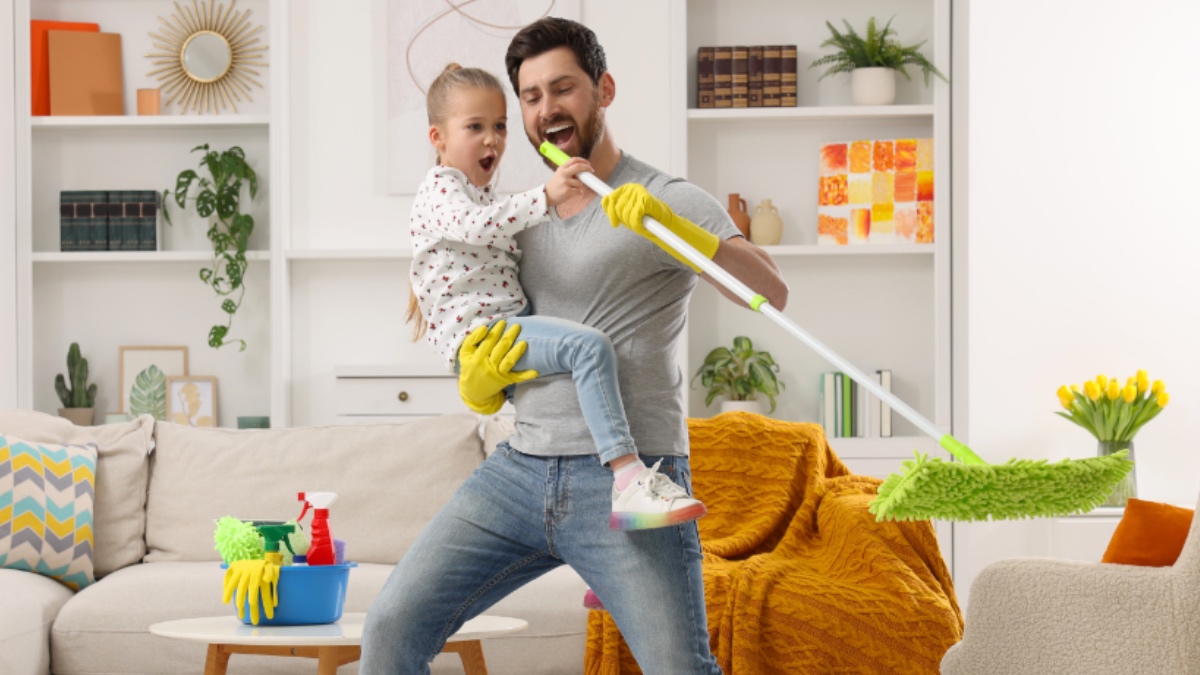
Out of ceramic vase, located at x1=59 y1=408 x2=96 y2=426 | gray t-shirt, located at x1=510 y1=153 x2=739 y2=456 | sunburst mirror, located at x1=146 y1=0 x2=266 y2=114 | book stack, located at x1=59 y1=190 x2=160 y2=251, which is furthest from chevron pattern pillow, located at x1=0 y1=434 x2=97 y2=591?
gray t-shirt, located at x1=510 y1=153 x2=739 y2=456

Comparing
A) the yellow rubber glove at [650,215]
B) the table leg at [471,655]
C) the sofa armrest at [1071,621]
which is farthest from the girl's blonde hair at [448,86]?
the sofa armrest at [1071,621]

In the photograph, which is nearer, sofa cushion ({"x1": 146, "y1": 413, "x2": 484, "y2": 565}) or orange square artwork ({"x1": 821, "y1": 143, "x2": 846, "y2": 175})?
sofa cushion ({"x1": 146, "y1": 413, "x2": 484, "y2": 565})

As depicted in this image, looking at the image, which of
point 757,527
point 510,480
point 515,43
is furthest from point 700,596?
point 757,527

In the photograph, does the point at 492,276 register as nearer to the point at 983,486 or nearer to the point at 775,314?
the point at 775,314

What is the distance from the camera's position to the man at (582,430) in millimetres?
1629

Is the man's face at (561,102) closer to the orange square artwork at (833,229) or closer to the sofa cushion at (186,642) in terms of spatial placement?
the sofa cushion at (186,642)

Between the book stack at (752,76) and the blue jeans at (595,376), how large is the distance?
299 cm

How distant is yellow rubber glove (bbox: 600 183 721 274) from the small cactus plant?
3.56m

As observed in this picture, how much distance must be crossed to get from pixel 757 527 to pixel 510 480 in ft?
5.43

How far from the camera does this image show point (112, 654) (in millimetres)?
3064

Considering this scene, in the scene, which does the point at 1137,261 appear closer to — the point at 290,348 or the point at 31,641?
the point at 290,348

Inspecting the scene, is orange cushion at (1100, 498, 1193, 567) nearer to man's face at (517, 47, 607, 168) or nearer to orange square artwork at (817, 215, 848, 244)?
man's face at (517, 47, 607, 168)

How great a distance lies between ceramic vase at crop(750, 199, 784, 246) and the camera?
455cm

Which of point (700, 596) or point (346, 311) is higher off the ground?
point (346, 311)
